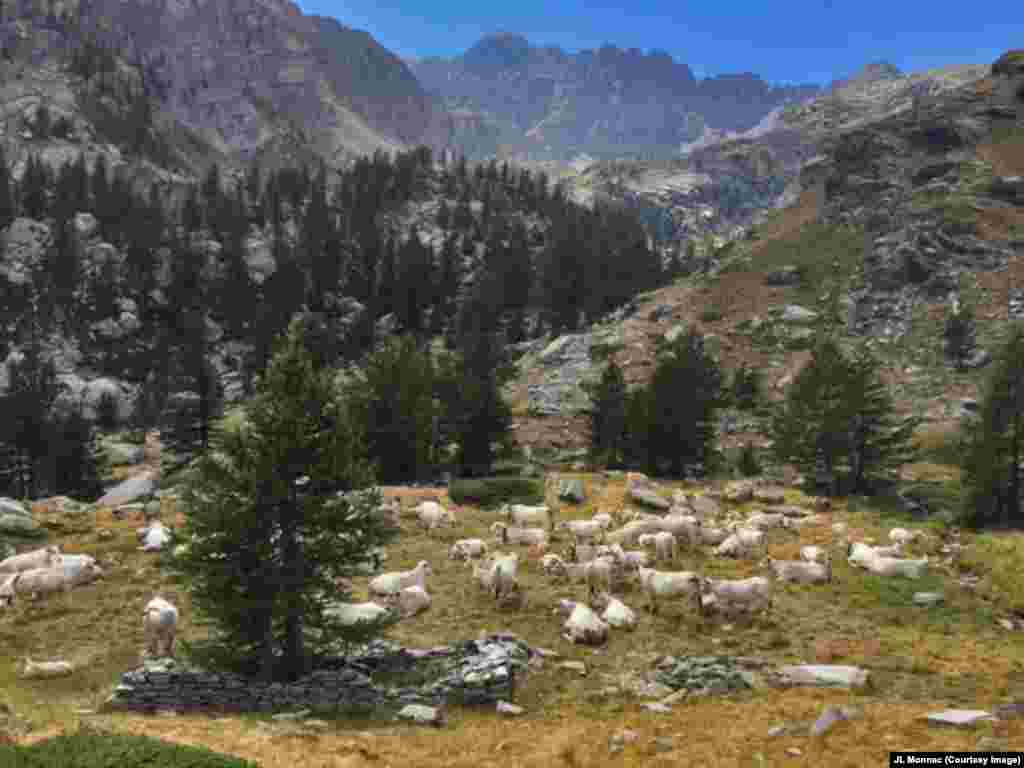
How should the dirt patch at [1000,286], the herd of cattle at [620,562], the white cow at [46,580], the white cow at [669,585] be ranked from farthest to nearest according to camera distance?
the dirt patch at [1000,286], the white cow at [46,580], the white cow at [669,585], the herd of cattle at [620,562]

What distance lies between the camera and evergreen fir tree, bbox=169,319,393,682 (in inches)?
711

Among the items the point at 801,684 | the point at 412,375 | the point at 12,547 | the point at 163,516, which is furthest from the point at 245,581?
the point at 412,375

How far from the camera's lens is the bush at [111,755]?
1109cm

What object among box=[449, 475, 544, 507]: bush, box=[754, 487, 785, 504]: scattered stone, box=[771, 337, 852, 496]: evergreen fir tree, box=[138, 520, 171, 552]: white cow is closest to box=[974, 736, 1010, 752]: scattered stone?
box=[138, 520, 171, 552]: white cow

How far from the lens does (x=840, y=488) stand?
48250mm

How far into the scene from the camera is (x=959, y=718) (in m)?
13.9

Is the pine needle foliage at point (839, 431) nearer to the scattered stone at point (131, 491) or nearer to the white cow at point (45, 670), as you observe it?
the scattered stone at point (131, 491)

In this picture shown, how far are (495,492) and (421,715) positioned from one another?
23.6 meters

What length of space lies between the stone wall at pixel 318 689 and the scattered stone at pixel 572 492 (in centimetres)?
2125

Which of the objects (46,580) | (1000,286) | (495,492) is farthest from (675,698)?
(1000,286)

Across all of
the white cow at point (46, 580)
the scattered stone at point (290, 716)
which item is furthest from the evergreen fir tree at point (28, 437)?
the scattered stone at point (290, 716)

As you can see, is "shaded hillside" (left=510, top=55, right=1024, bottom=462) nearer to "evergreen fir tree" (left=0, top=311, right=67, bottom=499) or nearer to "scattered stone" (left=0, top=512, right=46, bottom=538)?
"evergreen fir tree" (left=0, top=311, right=67, bottom=499)

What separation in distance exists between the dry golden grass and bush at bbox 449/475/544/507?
7389mm

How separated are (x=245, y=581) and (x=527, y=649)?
6.90 m
